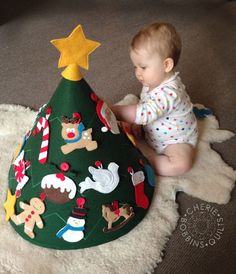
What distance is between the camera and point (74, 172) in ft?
3.17

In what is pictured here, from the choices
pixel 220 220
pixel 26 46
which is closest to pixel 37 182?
pixel 220 220

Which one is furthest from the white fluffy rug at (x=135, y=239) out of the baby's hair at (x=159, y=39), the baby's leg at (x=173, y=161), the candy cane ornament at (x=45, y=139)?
the baby's hair at (x=159, y=39)

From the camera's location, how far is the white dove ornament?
98 centimetres

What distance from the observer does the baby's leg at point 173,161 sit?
47.9 inches

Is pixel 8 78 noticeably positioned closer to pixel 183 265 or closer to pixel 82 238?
pixel 82 238

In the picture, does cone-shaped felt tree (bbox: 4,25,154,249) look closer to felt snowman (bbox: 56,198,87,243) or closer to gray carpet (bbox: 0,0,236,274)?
felt snowman (bbox: 56,198,87,243)

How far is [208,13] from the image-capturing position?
2.14 m

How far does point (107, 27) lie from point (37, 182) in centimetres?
127

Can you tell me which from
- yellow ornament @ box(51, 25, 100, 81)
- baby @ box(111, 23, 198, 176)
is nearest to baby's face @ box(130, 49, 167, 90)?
baby @ box(111, 23, 198, 176)

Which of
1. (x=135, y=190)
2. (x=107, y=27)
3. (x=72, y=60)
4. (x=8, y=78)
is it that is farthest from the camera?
(x=107, y=27)

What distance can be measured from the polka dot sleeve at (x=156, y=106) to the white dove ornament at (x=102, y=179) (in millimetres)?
202

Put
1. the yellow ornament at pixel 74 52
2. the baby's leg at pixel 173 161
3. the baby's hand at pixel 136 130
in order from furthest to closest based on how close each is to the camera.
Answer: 1. the baby's hand at pixel 136 130
2. the baby's leg at pixel 173 161
3. the yellow ornament at pixel 74 52

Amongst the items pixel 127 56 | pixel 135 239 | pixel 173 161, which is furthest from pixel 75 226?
pixel 127 56

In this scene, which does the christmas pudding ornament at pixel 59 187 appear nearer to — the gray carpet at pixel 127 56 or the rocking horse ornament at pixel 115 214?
the rocking horse ornament at pixel 115 214
